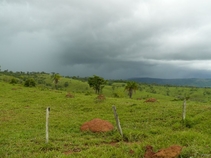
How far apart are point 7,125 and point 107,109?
518 inches

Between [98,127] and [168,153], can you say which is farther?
[98,127]

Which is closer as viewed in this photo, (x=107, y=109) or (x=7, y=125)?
(x=7, y=125)

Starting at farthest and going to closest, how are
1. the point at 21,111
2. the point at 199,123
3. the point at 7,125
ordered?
the point at 21,111 < the point at 7,125 < the point at 199,123

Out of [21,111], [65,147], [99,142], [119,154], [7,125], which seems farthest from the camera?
[21,111]

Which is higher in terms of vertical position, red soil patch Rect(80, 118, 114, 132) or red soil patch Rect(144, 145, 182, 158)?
red soil patch Rect(144, 145, 182, 158)

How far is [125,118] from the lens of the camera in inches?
827

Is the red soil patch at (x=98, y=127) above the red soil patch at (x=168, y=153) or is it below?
below

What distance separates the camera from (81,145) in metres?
11.8

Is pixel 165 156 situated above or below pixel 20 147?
above

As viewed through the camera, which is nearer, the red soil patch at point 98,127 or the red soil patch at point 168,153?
the red soil patch at point 168,153

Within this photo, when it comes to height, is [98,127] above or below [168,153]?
below

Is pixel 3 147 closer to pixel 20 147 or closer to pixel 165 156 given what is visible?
pixel 20 147

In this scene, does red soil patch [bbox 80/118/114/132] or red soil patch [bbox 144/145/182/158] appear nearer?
red soil patch [bbox 144/145/182/158]

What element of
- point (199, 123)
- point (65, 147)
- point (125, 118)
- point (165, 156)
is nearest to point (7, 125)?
point (65, 147)
